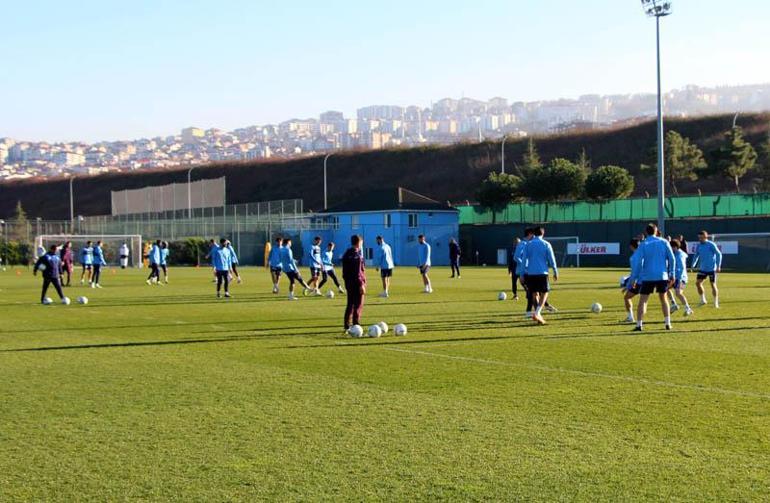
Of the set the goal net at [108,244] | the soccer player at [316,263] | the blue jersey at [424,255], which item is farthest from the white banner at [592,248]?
the soccer player at [316,263]

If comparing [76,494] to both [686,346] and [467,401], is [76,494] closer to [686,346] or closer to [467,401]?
[467,401]

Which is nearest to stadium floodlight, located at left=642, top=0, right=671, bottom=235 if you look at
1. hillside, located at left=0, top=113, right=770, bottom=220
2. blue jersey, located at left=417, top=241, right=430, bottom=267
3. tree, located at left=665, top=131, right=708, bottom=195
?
blue jersey, located at left=417, top=241, right=430, bottom=267

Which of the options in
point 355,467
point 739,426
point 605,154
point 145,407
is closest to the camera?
point 355,467

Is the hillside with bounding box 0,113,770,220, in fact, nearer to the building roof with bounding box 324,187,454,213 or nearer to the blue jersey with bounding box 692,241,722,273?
the building roof with bounding box 324,187,454,213

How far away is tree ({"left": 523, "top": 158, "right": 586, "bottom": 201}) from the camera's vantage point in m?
74.1

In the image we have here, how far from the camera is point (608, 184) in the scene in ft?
230

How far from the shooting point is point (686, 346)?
15844 millimetres

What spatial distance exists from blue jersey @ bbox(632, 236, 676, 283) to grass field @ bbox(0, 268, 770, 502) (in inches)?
42.1

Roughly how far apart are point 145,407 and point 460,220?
2680 inches

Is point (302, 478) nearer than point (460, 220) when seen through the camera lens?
Yes

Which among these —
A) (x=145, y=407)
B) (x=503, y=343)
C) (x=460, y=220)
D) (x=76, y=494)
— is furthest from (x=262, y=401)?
(x=460, y=220)

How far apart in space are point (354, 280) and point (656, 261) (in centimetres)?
564

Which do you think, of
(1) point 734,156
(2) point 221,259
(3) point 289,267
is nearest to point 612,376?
(3) point 289,267

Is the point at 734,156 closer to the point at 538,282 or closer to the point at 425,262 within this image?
the point at 425,262
